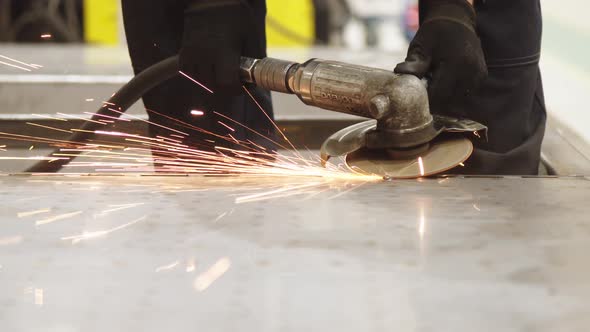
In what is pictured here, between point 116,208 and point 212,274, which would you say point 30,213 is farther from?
point 212,274

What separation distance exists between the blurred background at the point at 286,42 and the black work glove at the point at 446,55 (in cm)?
53

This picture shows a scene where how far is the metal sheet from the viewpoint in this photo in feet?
2.22

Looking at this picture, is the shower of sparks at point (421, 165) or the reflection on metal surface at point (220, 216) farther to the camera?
the shower of sparks at point (421, 165)

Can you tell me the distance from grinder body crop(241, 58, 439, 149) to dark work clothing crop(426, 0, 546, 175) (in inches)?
13.6

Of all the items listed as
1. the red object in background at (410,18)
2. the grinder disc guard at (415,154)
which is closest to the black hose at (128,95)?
the grinder disc guard at (415,154)

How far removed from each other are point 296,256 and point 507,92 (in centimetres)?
87

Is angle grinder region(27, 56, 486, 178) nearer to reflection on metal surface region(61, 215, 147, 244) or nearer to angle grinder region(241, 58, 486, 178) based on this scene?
angle grinder region(241, 58, 486, 178)

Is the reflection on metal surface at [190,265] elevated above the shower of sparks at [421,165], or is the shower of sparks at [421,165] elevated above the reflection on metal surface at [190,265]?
the reflection on metal surface at [190,265]

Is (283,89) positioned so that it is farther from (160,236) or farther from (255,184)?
(160,236)

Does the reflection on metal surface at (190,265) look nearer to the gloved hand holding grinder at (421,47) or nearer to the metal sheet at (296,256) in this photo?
the metal sheet at (296,256)

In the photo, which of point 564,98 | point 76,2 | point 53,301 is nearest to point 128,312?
point 53,301

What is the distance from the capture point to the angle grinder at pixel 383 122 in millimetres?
1167

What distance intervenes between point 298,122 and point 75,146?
2.48 ft

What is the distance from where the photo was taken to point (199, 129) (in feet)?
6.18
